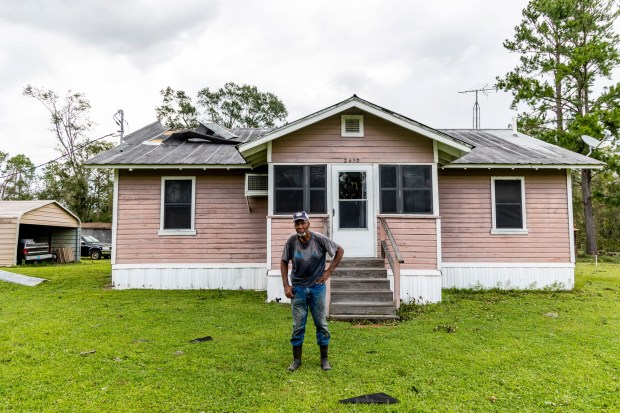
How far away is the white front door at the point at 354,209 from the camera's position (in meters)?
8.65

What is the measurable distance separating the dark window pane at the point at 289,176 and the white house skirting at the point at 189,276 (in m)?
2.54

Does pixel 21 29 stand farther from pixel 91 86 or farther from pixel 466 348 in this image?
pixel 91 86

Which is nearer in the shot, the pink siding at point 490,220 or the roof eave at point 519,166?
the roof eave at point 519,166

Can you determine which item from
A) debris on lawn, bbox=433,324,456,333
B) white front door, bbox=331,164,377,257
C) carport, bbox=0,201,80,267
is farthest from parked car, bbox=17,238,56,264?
debris on lawn, bbox=433,324,456,333

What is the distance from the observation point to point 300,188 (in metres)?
8.66

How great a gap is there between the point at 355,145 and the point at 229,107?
3276 centimetres

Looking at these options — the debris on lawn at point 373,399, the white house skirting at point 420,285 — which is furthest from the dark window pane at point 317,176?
the debris on lawn at point 373,399

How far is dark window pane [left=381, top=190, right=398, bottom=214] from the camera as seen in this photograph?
8.63m

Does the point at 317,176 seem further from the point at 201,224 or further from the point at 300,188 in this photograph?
the point at 201,224

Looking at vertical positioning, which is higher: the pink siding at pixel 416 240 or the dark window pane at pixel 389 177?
the dark window pane at pixel 389 177

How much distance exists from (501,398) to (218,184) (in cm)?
814

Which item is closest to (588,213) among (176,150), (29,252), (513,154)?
(513,154)

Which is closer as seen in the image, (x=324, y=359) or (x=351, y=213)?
(x=324, y=359)

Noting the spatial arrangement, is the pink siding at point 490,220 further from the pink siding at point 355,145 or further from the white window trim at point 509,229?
the pink siding at point 355,145
